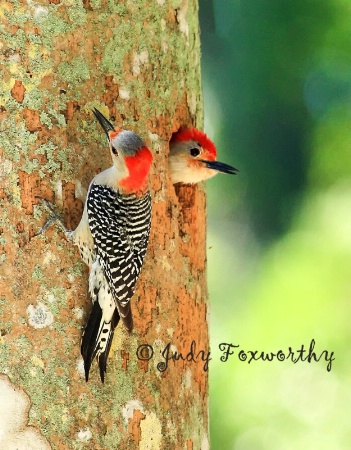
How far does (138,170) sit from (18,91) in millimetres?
498

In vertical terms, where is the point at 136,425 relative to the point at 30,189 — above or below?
below

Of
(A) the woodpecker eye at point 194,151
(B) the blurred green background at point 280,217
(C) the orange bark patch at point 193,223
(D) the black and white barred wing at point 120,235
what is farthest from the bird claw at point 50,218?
(B) the blurred green background at point 280,217

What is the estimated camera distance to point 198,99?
11.3ft

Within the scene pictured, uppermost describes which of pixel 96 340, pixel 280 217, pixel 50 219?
pixel 280 217

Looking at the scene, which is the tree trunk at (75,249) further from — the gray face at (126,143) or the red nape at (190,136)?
the red nape at (190,136)

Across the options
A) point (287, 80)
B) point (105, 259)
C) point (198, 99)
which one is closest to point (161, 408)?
point (105, 259)

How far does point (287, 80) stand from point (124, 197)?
15.6 ft

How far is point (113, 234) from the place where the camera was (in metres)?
2.93

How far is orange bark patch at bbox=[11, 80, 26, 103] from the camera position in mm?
2699

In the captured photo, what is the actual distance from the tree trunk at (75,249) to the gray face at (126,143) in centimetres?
6

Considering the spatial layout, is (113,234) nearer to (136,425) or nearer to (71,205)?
(71,205)

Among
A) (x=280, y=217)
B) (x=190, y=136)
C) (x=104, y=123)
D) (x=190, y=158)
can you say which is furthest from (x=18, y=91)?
(x=280, y=217)

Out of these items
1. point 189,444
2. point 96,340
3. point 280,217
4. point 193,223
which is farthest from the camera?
point 280,217

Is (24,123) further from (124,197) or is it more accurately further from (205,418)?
(205,418)
